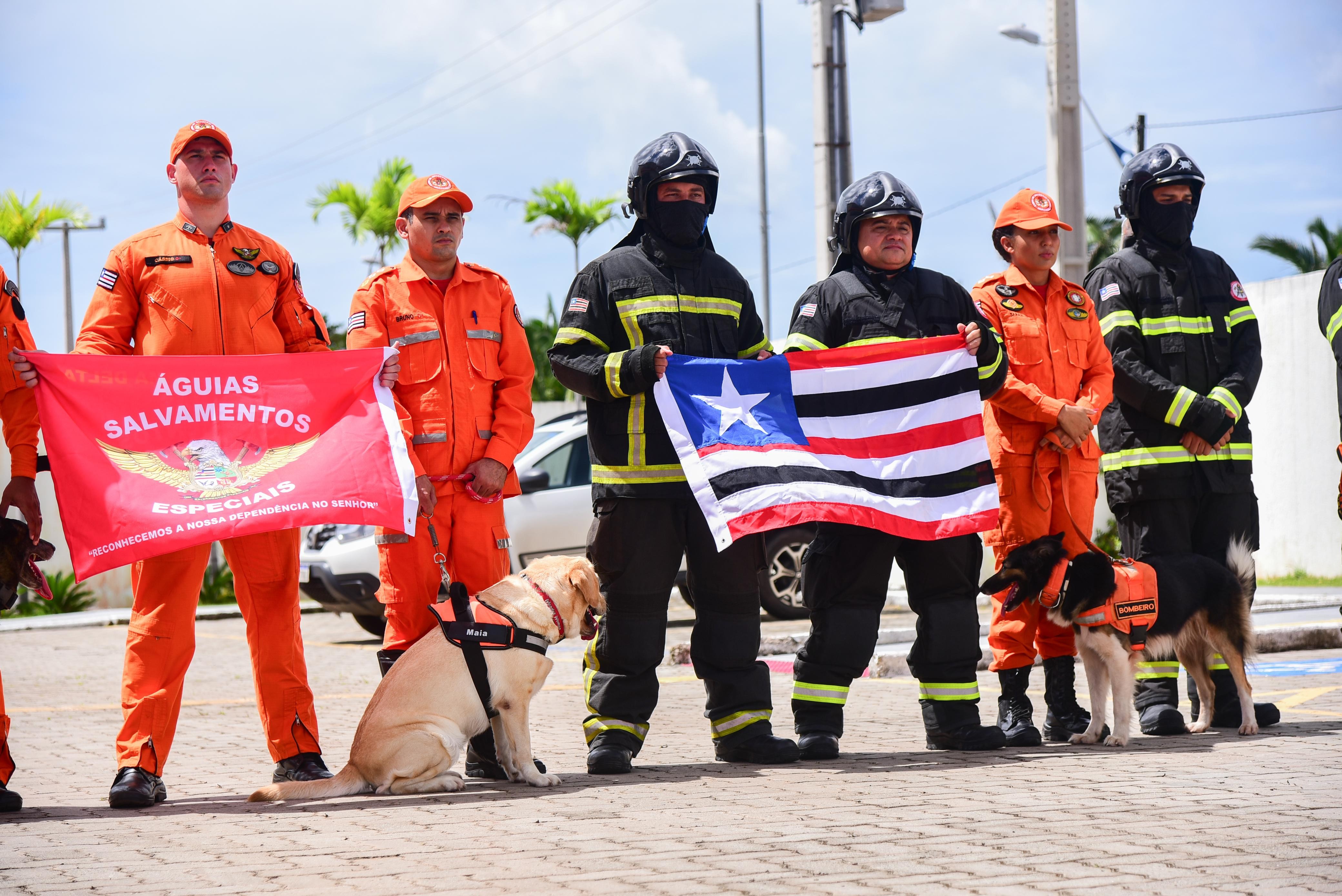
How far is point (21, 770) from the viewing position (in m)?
7.04

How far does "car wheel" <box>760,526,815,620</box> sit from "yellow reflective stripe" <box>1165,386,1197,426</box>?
6655mm

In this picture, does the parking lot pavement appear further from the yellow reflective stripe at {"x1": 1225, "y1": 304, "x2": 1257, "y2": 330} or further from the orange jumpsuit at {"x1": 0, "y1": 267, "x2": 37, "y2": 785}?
the yellow reflective stripe at {"x1": 1225, "y1": 304, "x2": 1257, "y2": 330}

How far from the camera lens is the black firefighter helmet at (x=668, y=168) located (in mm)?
6648

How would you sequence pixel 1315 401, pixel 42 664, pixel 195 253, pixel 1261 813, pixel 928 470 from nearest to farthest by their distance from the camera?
pixel 1261 813, pixel 195 253, pixel 928 470, pixel 42 664, pixel 1315 401

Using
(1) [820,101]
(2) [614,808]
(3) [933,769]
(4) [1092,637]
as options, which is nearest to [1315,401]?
(1) [820,101]

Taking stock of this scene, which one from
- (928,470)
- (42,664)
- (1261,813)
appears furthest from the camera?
(42,664)

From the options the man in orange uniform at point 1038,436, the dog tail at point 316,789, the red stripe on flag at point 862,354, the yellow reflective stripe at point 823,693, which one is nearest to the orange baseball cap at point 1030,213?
the man in orange uniform at point 1038,436

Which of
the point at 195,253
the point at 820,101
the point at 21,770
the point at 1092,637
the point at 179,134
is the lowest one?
the point at 21,770

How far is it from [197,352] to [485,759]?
230cm

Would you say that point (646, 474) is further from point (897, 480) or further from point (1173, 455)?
point (1173, 455)

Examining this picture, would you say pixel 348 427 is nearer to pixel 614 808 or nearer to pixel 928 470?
pixel 614 808

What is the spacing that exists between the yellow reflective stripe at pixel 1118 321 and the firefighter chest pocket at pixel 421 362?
3674 mm

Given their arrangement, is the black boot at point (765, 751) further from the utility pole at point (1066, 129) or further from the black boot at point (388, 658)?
the utility pole at point (1066, 129)

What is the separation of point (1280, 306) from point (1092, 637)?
11791 millimetres
